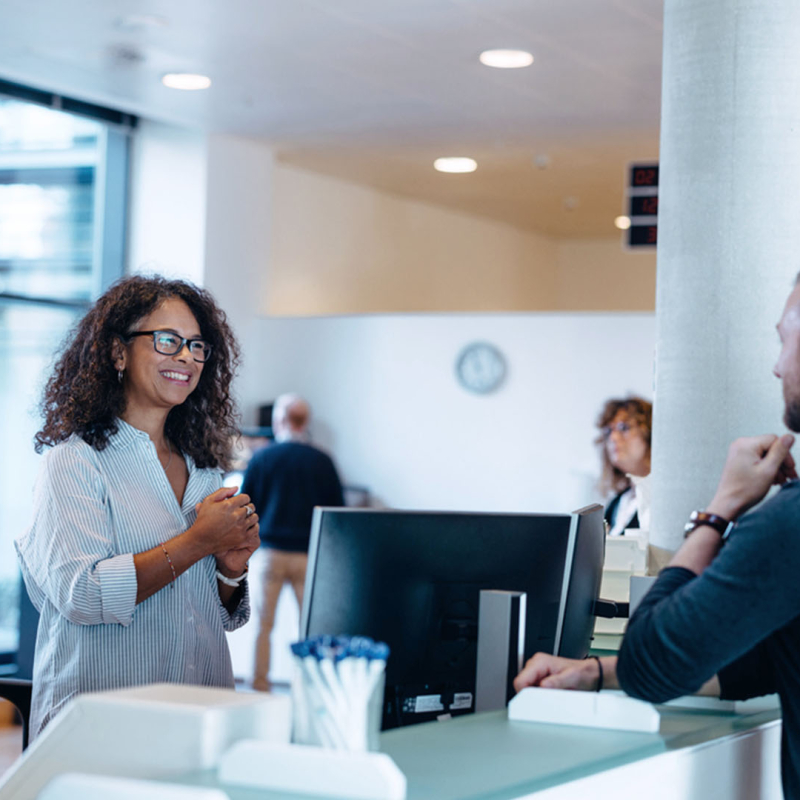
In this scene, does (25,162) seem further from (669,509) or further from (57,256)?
(669,509)

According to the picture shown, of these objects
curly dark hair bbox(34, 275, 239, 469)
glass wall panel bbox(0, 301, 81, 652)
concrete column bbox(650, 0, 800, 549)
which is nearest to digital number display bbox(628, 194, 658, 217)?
glass wall panel bbox(0, 301, 81, 652)

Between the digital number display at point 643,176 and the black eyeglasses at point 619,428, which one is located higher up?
the digital number display at point 643,176

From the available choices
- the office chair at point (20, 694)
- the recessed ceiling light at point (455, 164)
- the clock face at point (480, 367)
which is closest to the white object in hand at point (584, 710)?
the office chair at point (20, 694)

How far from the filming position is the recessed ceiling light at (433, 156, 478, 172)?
7.85m

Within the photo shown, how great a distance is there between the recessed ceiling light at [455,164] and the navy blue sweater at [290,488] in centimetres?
245

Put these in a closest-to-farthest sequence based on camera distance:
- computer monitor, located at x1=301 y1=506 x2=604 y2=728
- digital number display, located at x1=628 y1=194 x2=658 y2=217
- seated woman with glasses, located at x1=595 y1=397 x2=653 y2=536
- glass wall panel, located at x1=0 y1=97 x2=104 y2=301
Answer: computer monitor, located at x1=301 y1=506 x2=604 y2=728, seated woman with glasses, located at x1=595 y1=397 x2=653 y2=536, glass wall panel, located at x1=0 y1=97 x2=104 y2=301, digital number display, located at x1=628 y1=194 x2=658 y2=217

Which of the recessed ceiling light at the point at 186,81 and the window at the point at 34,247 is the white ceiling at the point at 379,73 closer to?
the recessed ceiling light at the point at 186,81

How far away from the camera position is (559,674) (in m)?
1.81

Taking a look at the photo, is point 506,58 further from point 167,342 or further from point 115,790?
point 115,790

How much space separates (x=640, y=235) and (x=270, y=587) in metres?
2.77

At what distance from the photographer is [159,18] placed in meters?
5.12

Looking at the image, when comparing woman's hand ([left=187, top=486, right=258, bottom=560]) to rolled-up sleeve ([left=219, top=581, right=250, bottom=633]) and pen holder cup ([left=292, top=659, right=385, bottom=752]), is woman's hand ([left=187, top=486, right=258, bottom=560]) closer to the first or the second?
rolled-up sleeve ([left=219, top=581, right=250, bottom=633])

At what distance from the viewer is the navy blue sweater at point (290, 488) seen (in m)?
6.29

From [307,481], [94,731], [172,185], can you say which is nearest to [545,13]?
[307,481]
